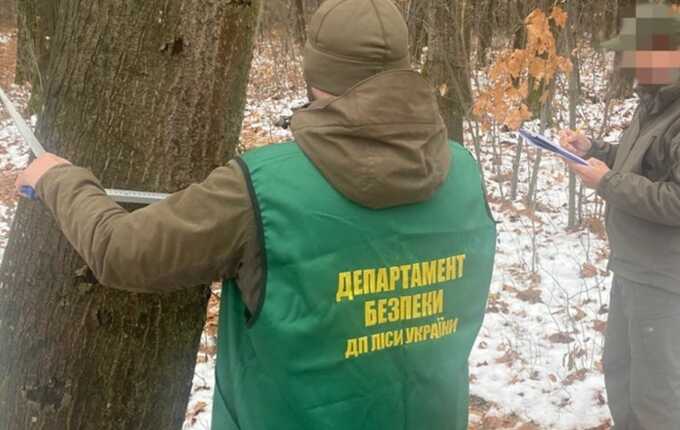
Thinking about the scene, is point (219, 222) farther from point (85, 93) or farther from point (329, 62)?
point (85, 93)

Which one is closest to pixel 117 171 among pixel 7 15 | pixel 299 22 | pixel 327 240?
pixel 327 240

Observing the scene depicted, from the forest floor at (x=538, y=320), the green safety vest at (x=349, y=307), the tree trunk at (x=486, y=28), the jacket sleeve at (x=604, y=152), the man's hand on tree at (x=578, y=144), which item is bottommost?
the forest floor at (x=538, y=320)

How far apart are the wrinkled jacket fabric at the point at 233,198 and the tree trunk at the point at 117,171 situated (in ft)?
1.01

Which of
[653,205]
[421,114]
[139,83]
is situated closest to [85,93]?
[139,83]

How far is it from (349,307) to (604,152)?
2155mm

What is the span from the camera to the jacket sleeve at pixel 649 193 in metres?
2.66

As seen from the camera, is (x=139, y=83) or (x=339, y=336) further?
(x=139, y=83)

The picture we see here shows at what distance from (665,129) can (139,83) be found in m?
1.95

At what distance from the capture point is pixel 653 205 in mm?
2689

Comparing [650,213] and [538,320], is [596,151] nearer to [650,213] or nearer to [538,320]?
[650,213]

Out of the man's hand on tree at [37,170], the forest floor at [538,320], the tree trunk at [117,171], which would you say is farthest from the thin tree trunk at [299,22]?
the man's hand on tree at [37,170]

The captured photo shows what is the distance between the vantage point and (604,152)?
3.33 meters

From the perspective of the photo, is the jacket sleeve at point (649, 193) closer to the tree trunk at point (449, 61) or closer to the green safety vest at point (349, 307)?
the green safety vest at point (349, 307)

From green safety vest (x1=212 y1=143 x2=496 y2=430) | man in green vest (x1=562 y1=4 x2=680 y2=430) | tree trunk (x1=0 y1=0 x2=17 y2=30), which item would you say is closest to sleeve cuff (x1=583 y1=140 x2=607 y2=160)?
man in green vest (x1=562 y1=4 x2=680 y2=430)
